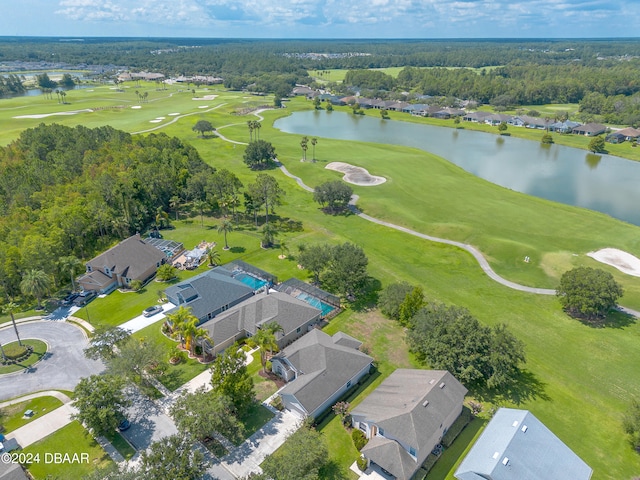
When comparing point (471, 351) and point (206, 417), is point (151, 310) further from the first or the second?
point (471, 351)

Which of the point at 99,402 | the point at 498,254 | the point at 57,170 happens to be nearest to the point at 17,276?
the point at 99,402

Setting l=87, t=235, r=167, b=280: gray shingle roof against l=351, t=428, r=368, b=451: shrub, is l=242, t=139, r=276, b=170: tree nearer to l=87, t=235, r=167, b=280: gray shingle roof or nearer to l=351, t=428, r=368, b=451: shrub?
l=87, t=235, r=167, b=280: gray shingle roof

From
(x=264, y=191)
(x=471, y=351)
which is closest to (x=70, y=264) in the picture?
(x=264, y=191)

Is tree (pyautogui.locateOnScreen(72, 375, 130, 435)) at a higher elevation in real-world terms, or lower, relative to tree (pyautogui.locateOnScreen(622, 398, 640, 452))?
higher

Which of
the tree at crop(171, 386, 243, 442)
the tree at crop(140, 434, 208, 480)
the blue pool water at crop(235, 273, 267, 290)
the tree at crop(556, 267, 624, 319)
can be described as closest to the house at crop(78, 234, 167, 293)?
the blue pool water at crop(235, 273, 267, 290)

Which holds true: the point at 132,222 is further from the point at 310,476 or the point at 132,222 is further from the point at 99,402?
the point at 310,476
